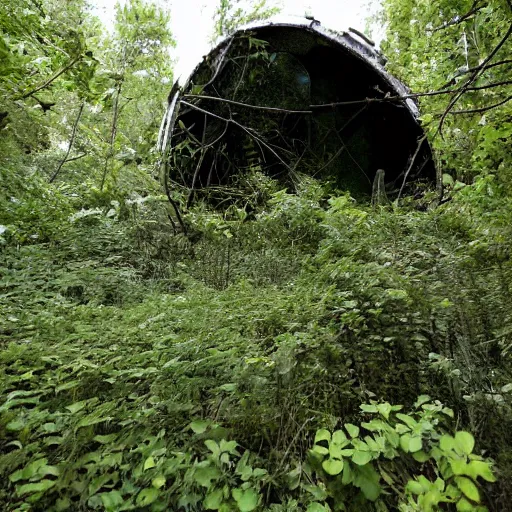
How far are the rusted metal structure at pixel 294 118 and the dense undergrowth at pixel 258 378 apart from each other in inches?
130

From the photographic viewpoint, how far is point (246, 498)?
3.50 ft

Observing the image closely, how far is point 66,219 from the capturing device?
165 inches

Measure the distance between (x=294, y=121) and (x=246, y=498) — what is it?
7.42m

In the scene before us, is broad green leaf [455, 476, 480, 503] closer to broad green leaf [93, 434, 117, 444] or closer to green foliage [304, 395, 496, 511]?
green foliage [304, 395, 496, 511]

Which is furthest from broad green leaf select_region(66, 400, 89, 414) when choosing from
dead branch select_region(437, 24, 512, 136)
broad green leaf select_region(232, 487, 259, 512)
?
dead branch select_region(437, 24, 512, 136)

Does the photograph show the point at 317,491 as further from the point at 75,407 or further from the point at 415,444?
the point at 75,407

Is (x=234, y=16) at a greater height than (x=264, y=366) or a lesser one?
greater

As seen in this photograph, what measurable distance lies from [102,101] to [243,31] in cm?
331

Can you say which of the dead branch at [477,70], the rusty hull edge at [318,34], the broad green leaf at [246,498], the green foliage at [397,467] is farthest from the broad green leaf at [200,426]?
the rusty hull edge at [318,34]

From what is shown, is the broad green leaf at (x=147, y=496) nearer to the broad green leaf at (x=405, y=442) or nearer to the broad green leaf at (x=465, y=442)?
the broad green leaf at (x=405, y=442)

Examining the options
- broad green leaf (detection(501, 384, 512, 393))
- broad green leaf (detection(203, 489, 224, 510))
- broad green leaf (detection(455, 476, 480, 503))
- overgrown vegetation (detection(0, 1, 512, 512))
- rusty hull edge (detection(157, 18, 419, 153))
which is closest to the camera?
broad green leaf (detection(455, 476, 480, 503))

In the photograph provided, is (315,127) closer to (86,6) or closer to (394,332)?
(394,332)

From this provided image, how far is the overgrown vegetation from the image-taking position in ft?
3.78

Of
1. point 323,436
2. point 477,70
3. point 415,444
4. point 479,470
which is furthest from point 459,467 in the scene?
point 477,70
